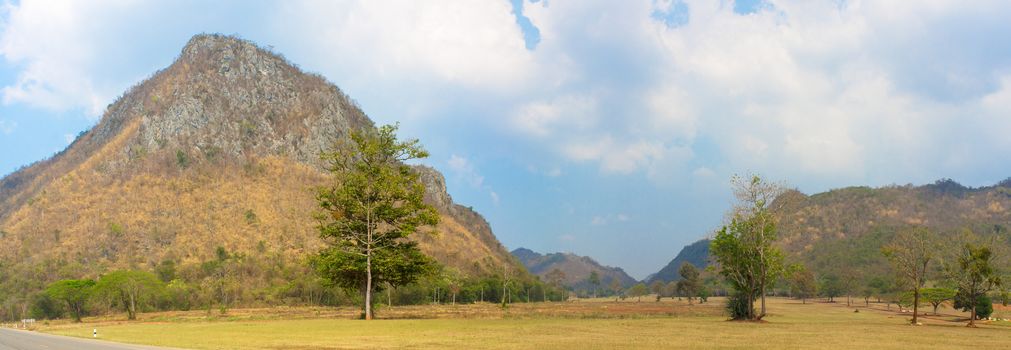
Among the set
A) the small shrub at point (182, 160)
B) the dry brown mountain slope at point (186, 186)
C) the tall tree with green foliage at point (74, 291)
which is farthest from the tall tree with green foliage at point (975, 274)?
the small shrub at point (182, 160)

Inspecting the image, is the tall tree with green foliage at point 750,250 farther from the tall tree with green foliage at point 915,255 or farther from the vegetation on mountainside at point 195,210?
the vegetation on mountainside at point 195,210

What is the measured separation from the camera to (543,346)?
30.2 meters

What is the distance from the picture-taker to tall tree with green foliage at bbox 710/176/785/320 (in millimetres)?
59562

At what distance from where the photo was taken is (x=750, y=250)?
60.0m

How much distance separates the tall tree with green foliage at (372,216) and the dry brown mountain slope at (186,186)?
88.7 meters

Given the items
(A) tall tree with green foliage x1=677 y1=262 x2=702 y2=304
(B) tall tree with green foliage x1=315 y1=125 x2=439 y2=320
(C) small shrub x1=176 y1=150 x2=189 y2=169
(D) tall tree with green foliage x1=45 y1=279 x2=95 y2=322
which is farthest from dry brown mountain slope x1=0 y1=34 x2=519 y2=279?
(B) tall tree with green foliage x1=315 y1=125 x2=439 y2=320

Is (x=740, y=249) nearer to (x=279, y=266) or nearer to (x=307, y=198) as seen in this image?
(x=279, y=266)

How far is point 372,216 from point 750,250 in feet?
115

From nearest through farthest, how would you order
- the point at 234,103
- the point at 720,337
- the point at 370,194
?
the point at 720,337, the point at 370,194, the point at 234,103

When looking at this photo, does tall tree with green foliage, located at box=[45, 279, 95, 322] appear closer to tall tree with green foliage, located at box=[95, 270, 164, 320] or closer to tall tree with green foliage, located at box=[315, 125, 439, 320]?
tall tree with green foliage, located at box=[95, 270, 164, 320]

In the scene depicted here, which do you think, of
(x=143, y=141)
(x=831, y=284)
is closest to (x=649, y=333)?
(x=831, y=284)

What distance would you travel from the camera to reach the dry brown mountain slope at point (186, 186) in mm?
138250

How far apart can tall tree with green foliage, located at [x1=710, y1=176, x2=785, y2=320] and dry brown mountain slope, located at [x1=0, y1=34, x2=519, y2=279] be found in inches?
4057

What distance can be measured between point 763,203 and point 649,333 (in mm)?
27191
